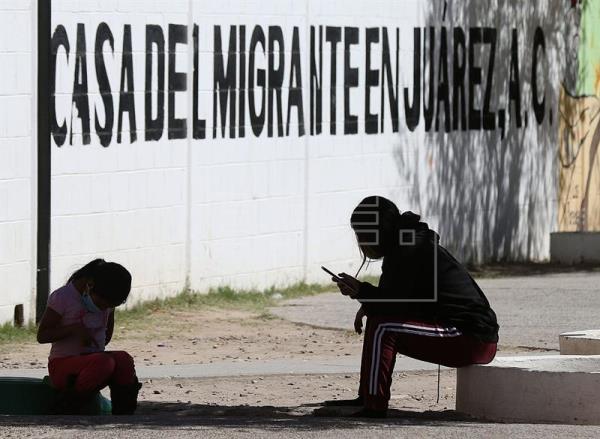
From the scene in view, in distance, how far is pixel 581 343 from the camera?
9.84 m

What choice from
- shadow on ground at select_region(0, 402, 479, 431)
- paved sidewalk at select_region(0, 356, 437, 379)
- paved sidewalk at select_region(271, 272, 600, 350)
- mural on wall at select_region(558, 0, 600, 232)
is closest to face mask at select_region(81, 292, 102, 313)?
shadow on ground at select_region(0, 402, 479, 431)

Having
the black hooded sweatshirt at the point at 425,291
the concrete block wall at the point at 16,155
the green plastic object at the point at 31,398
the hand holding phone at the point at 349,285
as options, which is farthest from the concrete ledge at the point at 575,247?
the green plastic object at the point at 31,398

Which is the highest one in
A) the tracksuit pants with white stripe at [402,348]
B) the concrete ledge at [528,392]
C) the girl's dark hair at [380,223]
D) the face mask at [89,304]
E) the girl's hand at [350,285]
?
the girl's dark hair at [380,223]

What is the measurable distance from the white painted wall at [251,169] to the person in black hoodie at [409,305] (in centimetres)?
411

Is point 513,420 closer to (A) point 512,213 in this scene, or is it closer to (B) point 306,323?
(B) point 306,323

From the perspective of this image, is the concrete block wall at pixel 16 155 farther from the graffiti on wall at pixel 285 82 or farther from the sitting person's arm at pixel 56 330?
the sitting person's arm at pixel 56 330

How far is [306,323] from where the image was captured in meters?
13.3

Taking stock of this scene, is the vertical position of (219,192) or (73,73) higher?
(73,73)

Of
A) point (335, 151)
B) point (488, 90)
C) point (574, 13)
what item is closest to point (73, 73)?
point (335, 151)

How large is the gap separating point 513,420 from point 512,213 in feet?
34.4

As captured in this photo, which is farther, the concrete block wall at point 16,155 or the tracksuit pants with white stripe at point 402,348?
the concrete block wall at point 16,155

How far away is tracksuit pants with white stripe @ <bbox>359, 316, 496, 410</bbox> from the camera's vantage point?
28.1 ft

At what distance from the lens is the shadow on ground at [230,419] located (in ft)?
26.4

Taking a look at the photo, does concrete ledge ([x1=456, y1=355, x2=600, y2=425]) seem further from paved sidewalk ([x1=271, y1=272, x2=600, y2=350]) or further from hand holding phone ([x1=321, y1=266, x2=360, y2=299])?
paved sidewalk ([x1=271, y1=272, x2=600, y2=350])
